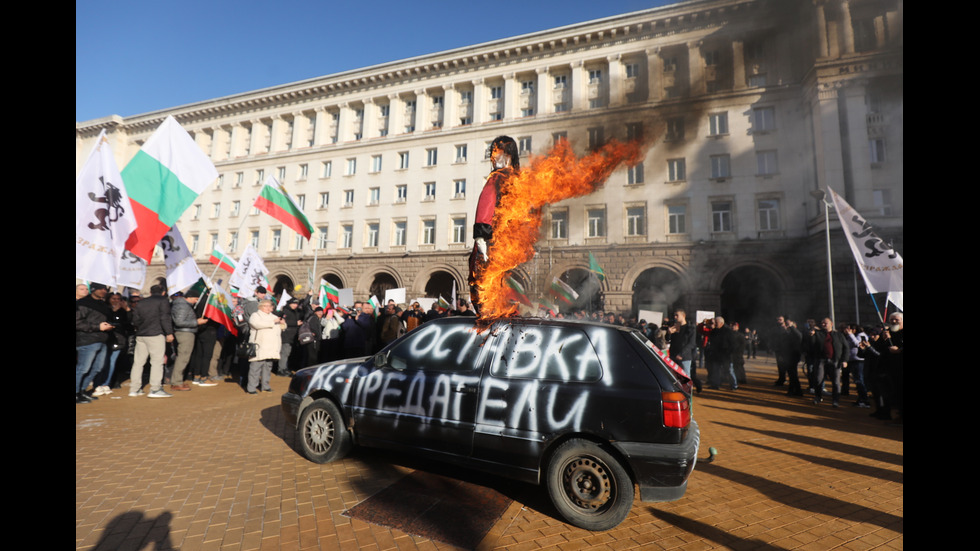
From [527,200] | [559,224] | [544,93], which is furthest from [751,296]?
[527,200]

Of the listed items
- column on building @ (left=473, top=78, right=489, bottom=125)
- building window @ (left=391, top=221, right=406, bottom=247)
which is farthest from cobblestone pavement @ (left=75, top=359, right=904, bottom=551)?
column on building @ (left=473, top=78, right=489, bottom=125)

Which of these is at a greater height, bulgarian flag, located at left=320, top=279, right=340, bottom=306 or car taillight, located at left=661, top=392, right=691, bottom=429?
bulgarian flag, located at left=320, top=279, right=340, bottom=306

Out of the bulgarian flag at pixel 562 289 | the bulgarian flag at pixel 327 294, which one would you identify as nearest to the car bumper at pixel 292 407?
the bulgarian flag at pixel 562 289

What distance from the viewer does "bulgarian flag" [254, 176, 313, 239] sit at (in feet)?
42.1

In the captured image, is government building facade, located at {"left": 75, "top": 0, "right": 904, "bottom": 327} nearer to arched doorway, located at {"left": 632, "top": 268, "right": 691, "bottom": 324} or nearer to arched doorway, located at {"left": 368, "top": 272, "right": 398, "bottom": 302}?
arched doorway, located at {"left": 632, "top": 268, "right": 691, "bottom": 324}

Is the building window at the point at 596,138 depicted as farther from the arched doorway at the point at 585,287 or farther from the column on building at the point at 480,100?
the column on building at the point at 480,100

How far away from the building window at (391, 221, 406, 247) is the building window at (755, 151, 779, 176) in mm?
23308

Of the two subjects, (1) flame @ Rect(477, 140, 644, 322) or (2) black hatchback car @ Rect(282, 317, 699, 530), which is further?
(1) flame @ Rect(477, 140, 644, 322)

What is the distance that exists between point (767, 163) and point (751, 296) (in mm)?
7797
